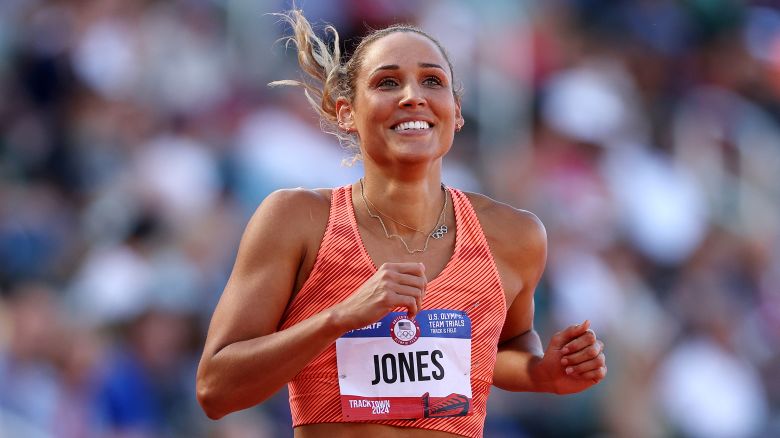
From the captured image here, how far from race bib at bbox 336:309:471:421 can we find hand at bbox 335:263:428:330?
31 cm

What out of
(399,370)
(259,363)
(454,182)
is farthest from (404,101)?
(454,182)

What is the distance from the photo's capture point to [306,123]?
6719 millimetres

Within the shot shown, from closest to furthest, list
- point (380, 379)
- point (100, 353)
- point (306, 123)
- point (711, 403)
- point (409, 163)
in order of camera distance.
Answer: point (380, 379), point (409, 163), point (100, 353), point (711, 403), point (306, 123)

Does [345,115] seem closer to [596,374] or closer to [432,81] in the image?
[432,81]

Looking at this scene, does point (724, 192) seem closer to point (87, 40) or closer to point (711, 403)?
point (711, 403)

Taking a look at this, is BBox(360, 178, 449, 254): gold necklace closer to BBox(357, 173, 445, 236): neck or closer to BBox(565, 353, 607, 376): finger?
BBox(357, 173, 445, 236): neck

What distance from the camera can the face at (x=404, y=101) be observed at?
3369mm

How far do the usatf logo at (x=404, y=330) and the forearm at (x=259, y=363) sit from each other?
270 mm

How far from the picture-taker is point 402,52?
3.48m

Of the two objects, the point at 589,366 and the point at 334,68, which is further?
the point at 334,68

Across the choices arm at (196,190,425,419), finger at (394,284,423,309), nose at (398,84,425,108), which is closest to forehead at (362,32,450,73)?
nose at (398,84,425,108)

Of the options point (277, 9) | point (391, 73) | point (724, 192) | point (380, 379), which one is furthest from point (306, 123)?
point (380, 379)

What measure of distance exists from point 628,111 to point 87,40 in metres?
3.36

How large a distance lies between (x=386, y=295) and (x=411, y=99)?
0.77 meters
